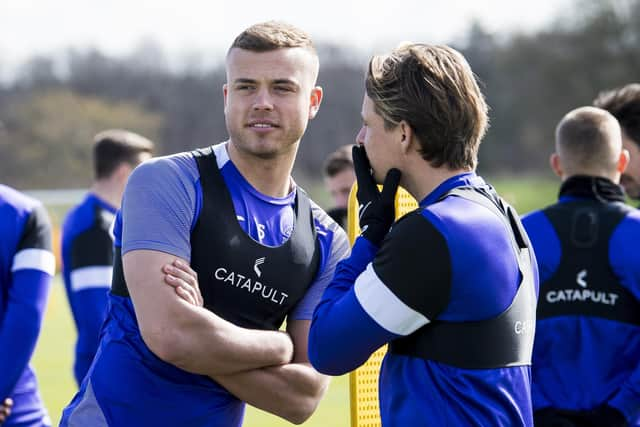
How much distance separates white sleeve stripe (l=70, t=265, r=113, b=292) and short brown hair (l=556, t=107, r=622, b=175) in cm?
322

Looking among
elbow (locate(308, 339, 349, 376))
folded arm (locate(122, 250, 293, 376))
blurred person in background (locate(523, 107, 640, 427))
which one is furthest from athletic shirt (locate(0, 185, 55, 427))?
blurred person in background (locate(523, 107, 640, 427))

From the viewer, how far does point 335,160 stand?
768cm

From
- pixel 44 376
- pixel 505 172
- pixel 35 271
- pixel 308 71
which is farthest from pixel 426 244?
pixel 505 172

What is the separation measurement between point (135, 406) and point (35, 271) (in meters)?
1.26

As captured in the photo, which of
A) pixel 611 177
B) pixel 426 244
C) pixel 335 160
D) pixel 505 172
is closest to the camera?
pixel 426 244

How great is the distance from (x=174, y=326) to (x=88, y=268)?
10.0 ft

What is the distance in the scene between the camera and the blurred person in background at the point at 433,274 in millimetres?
2750

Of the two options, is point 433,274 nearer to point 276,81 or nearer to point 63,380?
point 276,81

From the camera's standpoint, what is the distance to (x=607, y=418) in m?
4.09

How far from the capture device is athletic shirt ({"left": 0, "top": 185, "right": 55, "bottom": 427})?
437 cm

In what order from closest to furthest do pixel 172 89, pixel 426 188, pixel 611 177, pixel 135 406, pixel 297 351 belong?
pixel 426 188 → pixel 135 406 → pixel 297 351 → pixel 611 177 → pixel 172 89

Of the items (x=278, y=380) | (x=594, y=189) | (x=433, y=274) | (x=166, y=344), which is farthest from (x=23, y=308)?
(x=594, y=189)

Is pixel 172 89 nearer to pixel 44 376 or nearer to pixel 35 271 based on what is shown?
pixel 44 376

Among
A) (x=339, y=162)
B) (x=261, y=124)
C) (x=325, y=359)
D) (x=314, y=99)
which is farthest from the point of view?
(x=339, y=162)
